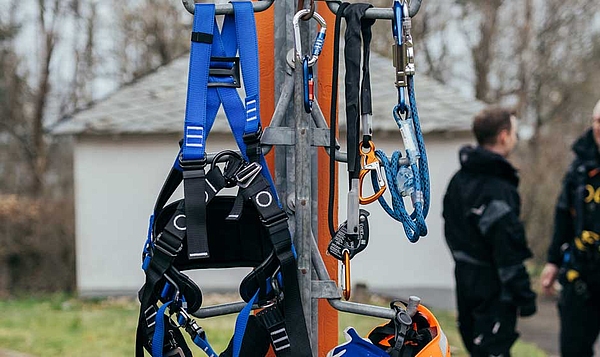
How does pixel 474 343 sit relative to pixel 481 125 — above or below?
below

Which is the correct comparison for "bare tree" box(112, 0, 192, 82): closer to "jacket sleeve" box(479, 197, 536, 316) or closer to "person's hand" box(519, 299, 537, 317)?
"jacket sleeve" box(479, 197, 536, 316)

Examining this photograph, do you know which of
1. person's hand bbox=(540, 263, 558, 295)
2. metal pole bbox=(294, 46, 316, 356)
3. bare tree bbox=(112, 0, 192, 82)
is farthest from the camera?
bare tree bbox=(112, 0, 192, 82)

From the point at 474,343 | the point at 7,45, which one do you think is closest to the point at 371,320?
the point at 474,343

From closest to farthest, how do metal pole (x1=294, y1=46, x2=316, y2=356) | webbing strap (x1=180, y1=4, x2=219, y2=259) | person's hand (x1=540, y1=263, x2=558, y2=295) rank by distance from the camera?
webbing strap (x1=180, y1=4, x2=219, y2=259), metal pole (x1=294, y1=46, x2=316, y2=356), person's hand (x1=540, y1=263, x2=558, y2=295)

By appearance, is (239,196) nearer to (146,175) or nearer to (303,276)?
(303,276)

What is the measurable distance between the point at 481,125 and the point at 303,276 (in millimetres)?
2955

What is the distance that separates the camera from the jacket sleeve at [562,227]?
496 centimetres

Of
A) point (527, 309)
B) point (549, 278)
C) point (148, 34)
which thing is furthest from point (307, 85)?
point (148, 34)

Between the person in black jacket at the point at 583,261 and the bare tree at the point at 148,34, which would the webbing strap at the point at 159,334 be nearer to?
the person in black jacket at the point at 583,261

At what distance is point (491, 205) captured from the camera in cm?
435

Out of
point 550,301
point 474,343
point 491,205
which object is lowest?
point 550,301

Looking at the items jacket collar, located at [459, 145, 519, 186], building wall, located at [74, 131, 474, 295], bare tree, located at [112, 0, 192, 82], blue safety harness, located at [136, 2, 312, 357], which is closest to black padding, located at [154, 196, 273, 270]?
blue safety harness, located at [136, 2, 312, 357]

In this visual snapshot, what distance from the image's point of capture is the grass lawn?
7.18 metres

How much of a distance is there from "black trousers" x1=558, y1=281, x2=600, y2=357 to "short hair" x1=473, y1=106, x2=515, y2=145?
1.06 m
